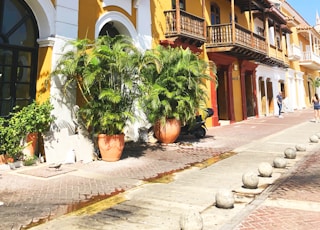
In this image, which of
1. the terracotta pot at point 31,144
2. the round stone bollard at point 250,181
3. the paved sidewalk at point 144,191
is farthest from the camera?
the terracotta pot at point 31,144

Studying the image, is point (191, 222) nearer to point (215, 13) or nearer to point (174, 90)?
point (174, 90)

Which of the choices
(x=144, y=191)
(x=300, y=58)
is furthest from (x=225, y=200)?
(x=300, y=58)

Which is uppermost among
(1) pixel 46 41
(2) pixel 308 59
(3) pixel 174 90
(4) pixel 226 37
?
(2) pixel 308 59

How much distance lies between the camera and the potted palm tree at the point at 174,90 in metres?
9.60

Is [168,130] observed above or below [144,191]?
above

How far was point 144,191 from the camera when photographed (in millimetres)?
5305

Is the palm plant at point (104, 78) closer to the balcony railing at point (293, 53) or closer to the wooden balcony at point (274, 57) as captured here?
the wooden balcony at point (274, 57)

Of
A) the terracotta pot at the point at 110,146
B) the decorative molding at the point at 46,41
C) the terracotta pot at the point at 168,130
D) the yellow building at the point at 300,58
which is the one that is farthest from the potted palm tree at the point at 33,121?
the yellow building at the point at 300,58

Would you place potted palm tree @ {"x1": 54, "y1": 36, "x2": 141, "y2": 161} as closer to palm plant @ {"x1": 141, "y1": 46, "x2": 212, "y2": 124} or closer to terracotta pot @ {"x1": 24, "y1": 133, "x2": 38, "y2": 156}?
terracotta pot @ {"x1": 24, "y1": 133, "x2": 38, "y2": 156}

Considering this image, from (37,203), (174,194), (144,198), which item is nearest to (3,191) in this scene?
(37,203)

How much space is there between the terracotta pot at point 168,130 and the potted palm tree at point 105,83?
2.37 meters

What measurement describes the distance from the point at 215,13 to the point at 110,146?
40.2 feet

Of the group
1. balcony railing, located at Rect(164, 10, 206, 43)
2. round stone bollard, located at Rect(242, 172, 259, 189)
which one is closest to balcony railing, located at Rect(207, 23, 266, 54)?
balcony railing, located at Rect(164, 10, 206, 43)

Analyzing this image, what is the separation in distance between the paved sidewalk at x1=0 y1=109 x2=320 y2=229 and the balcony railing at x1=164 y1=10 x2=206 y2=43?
18.4 ft
